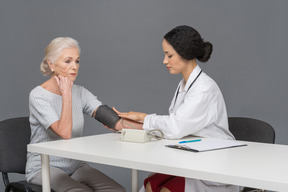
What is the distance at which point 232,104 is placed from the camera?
4.81 meters

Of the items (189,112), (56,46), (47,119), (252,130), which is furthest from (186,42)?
(47,119)

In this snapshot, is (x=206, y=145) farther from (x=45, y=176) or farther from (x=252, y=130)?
(x=45, y=176)

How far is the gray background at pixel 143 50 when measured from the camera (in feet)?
15.6

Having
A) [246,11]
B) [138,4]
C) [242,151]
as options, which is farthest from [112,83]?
[242,151]

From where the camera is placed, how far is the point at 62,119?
240 cm

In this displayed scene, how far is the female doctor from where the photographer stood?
2193 millimetres

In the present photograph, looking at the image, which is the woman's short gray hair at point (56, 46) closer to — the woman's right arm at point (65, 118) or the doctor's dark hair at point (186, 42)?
the woman's right arm at point (65, 118)

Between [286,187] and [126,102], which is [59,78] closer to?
[286,187]

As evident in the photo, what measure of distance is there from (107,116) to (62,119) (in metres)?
0.43

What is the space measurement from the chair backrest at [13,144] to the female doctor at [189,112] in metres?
0.65

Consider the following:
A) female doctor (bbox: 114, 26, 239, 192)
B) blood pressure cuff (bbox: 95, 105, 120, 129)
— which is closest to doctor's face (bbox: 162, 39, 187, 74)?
female doctor (bbox: 114, 26, 239, 192)

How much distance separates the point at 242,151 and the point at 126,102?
127 inches

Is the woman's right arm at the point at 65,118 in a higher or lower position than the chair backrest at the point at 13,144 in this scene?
higher

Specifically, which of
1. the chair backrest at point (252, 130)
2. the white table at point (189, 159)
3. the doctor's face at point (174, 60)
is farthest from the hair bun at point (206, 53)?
the white table at point (189, 159)
